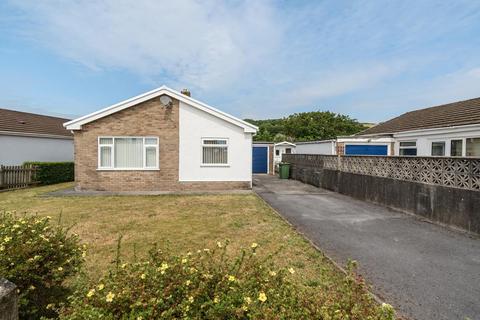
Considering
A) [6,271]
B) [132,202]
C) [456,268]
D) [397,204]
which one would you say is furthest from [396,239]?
[132,202]

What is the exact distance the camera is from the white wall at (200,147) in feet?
44.5

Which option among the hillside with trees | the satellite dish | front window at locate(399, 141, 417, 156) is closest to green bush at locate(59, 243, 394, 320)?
the satellite dish

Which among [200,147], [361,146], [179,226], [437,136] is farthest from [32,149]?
[437,136]

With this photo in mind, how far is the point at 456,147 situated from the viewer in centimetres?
1312

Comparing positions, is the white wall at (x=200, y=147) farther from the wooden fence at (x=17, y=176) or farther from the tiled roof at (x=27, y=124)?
the tiled roof at (x=27, y=124)

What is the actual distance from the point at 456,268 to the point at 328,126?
4232 centimetres

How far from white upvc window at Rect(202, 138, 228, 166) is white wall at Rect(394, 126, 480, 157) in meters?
10.7

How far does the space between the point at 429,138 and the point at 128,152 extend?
613 inches

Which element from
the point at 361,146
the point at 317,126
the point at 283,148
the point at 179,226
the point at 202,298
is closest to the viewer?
the point at 202,298

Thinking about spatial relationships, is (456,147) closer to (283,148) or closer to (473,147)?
(473,147)

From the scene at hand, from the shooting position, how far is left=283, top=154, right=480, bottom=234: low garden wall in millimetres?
6797

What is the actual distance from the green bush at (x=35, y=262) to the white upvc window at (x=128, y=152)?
406 inches

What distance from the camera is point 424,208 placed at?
8086 millimetres

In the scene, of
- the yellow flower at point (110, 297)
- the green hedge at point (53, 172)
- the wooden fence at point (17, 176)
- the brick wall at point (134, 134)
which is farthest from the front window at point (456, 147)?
→ the wooden fence at point (17, 176)
